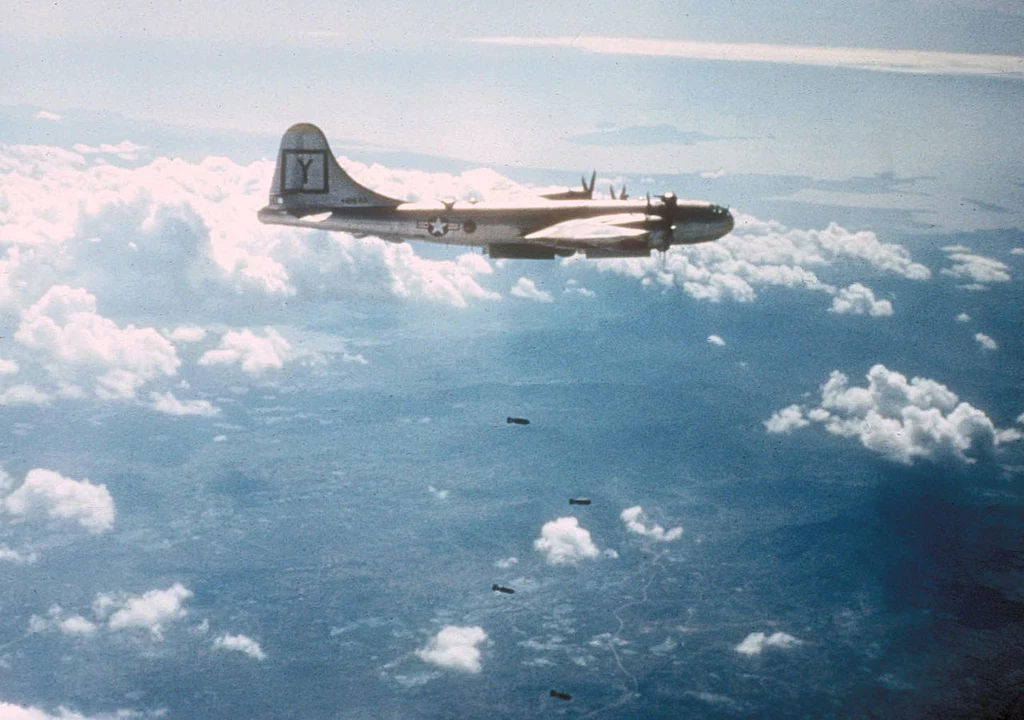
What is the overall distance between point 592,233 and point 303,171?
1016 inches

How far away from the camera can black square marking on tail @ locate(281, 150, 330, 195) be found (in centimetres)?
5738

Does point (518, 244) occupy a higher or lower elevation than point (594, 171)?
lower

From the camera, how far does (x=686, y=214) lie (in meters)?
55.7

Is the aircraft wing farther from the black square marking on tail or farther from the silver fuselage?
the black square marking on tail

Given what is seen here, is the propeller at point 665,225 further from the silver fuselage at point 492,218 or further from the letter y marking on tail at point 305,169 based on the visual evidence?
the letter y marking on tail at point 305,169

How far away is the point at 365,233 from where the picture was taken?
189 ft

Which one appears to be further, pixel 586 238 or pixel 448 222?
pixel 448 222

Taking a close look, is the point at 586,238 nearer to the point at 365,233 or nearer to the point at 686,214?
the point at 686,214

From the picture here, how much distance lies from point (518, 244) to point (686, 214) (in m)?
13.9

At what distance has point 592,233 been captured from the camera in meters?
49.1

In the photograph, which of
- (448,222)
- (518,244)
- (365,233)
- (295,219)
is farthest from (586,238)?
(295,219)

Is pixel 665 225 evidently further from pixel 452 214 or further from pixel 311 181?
pixel 311 181

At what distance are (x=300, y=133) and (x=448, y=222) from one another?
14937mm

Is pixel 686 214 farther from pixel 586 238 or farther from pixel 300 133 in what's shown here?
pixel 300 133
